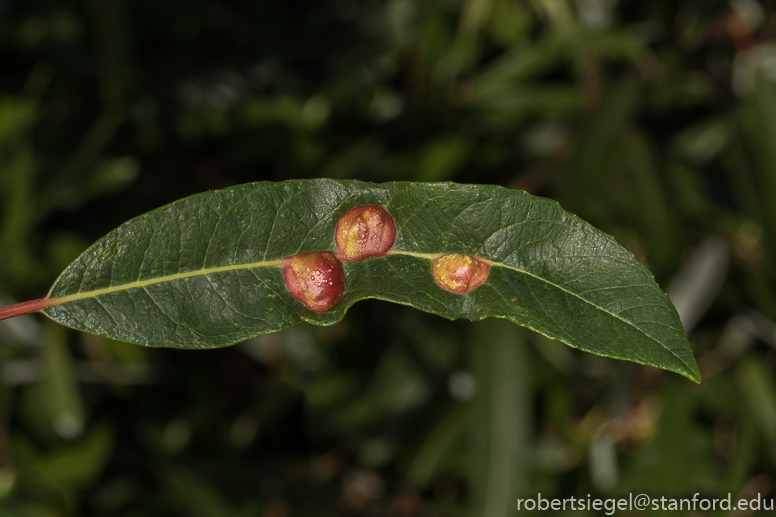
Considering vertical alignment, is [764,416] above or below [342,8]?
below

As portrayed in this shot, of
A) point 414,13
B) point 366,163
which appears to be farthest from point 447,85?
point 366,163

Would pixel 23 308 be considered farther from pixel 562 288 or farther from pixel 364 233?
pixel 562 288

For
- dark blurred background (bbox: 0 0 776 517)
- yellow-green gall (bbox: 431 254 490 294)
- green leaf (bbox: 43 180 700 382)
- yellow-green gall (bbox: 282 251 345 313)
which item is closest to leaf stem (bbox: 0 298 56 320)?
green leaf (bbox: 43 180 700 382)

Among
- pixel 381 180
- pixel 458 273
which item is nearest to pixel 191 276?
pixel 458 273

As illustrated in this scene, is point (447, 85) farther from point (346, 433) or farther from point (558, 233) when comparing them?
point (558, 233)

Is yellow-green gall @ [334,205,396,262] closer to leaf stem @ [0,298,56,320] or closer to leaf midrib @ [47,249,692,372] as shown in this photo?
leaf midrib @ [47,249,692,372]
